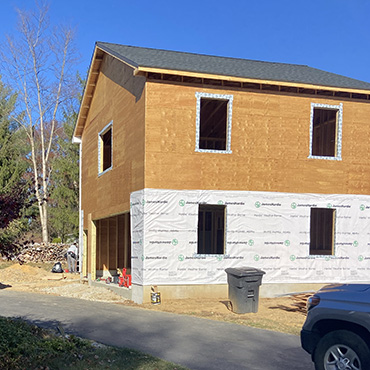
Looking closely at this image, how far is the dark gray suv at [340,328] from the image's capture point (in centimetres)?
511

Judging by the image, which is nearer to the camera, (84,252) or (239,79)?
(239,79)

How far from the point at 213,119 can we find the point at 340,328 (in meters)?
13.9

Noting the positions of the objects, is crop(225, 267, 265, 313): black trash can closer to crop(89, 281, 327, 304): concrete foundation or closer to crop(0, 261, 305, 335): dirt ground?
crop(0, 261, 305, 335): dirt ground

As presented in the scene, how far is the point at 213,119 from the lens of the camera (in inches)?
733

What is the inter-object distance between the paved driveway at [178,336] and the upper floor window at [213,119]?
5347 mm

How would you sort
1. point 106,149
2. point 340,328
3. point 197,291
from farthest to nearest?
point 106,149, point 197,291, point 340,328

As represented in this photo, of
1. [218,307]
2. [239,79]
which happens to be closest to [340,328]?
[218,307]

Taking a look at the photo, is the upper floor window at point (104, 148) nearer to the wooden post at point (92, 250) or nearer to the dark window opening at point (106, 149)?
the dark window opening at point (106, 149)

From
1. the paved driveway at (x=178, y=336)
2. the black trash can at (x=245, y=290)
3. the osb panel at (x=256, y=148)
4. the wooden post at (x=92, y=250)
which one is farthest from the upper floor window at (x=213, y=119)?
the wooden post at (x=92, y=250)

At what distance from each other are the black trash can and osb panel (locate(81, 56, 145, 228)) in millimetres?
3883

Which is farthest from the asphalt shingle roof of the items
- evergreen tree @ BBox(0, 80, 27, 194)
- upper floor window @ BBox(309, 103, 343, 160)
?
evergreen tree @ BBox(0, 80, 27, 194)

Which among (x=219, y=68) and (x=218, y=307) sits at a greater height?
(x=219, y=68)

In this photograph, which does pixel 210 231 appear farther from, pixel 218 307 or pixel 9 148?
pixel 9 148

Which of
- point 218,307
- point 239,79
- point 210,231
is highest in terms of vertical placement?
point 239,79
